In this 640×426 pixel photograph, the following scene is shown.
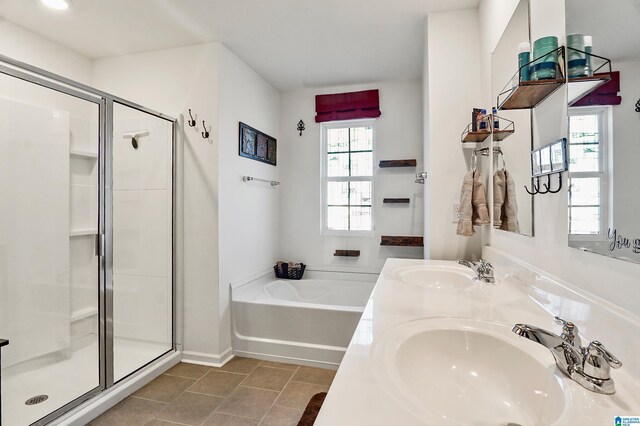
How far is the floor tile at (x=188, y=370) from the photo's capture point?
238 cm

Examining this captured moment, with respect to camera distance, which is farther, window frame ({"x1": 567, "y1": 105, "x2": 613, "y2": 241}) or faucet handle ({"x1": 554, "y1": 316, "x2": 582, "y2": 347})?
window frame ({"x1": 567, "y1": 105, "x2": 613, "y2": 241})

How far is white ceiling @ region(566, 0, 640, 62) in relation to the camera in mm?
703

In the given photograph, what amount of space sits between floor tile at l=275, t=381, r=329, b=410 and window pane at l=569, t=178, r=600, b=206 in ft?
6.14

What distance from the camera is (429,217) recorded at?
7.36ft

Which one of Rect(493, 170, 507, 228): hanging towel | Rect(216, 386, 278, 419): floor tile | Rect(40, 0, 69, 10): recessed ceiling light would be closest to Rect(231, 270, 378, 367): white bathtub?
Rect(216, 386, 278, 419): floor tile

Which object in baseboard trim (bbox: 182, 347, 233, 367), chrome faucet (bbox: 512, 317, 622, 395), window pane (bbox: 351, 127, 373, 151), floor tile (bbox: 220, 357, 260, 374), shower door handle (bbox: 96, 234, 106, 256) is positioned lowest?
floor tile (bbox: 220, 357, 260, 374)

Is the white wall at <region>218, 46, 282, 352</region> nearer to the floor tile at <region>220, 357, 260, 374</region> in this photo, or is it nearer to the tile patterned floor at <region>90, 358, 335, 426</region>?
the floor tile at <region>220, 357, 260, 374</region>

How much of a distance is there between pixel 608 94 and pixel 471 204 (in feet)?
3.91

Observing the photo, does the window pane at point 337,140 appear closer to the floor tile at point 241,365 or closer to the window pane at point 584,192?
the floor tile at point 241,365

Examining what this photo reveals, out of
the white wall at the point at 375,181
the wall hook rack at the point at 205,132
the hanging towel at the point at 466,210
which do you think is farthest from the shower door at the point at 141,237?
the hanging towel at the point at 466,210

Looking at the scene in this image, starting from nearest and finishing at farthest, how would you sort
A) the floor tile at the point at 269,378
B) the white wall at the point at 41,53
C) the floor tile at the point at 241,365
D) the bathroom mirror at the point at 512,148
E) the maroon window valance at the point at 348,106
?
the bathroom mirror at the point at 512,148
the floor tile at the point at 269,378
the white wall at the point at 41,53
the floor tile at the point at 241,365
the maroon window valance at the point at 348,106

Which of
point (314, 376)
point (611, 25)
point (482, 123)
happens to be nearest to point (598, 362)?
point (611, 25)

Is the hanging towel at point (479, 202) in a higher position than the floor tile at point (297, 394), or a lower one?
higher

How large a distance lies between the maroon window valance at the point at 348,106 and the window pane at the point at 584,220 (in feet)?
8.87
